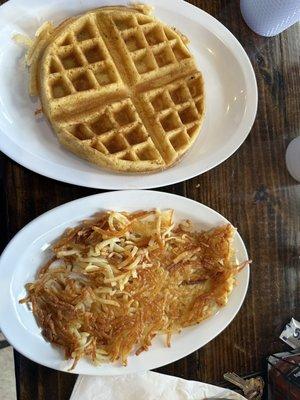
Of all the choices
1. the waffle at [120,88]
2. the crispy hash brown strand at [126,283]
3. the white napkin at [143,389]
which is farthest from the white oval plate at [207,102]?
the white napkin at [143,389]

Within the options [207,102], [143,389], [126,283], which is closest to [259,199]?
[207,102]

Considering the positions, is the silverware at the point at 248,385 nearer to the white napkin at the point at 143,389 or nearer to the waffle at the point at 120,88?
the white napkin at the point at 143,389

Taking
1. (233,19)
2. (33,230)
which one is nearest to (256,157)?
(233,19)

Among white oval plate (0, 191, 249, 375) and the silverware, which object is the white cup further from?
the silverware

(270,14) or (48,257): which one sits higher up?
→ (270,14)

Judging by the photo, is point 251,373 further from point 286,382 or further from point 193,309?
point 193,309

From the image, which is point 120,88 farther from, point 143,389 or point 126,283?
point 143,389

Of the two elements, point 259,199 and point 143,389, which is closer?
point 143,389

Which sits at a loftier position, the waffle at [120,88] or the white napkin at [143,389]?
the waffle at [120,88]
